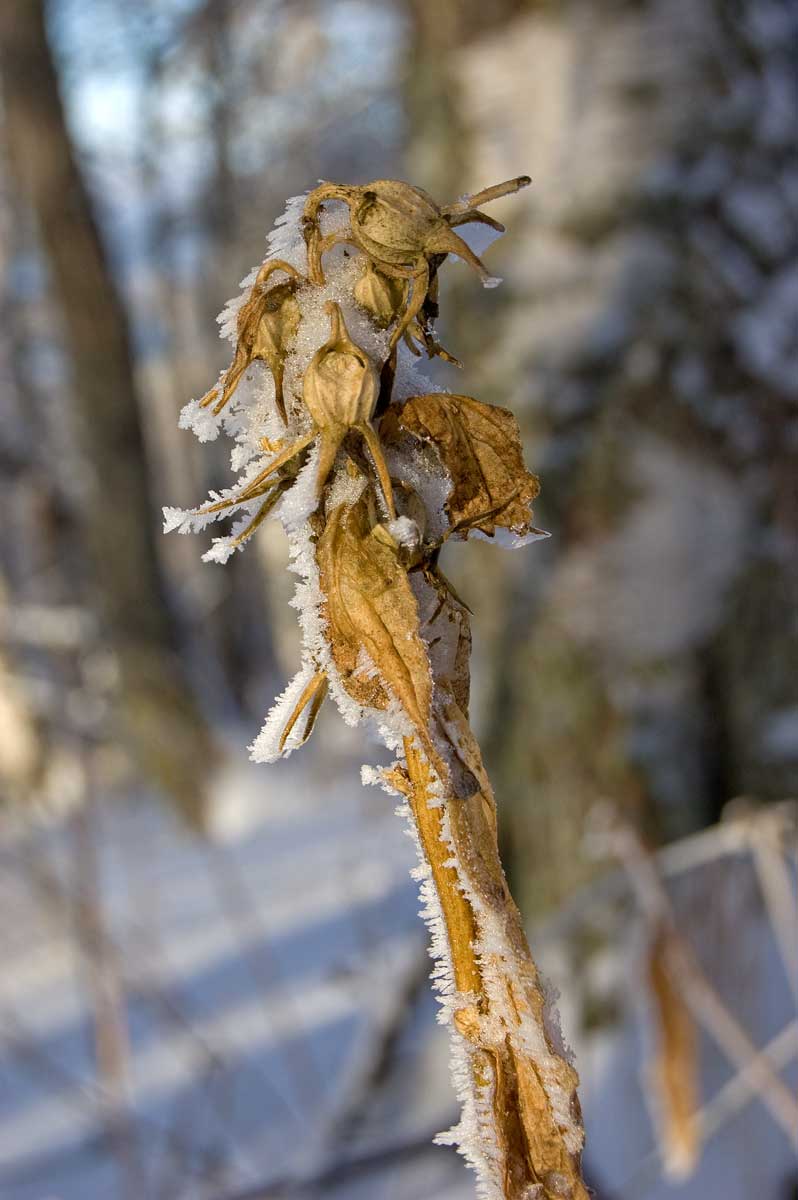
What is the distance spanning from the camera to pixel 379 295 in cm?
31

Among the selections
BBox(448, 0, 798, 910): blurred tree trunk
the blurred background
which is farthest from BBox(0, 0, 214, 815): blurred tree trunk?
BBox(448, 0, 798, 910): blurred tree trunk

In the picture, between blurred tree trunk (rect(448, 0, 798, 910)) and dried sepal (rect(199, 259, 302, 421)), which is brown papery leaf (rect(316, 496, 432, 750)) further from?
blurred tree trunk (rect(448, 0, 798, 910))

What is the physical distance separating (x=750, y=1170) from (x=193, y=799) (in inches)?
110

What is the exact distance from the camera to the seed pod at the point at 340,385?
278 mm

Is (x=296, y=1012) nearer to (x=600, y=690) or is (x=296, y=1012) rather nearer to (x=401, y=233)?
(x=600, y=690)

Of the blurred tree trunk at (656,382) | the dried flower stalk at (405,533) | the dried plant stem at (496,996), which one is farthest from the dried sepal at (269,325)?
the blurred tree trunk at (656,382)

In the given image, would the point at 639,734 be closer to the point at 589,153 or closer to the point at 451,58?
the point at 589,153

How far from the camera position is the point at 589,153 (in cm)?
152

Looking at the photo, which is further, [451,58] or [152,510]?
[152,510]

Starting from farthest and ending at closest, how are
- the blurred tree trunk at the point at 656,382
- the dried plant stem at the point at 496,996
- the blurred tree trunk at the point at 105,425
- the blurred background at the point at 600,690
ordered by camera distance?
the blurred tree trunk at the point at 105,425, the blurred tree trunk at the point at 656,382, the blurred background at the point at 600,690, the dried plant stem at the point at 496,996

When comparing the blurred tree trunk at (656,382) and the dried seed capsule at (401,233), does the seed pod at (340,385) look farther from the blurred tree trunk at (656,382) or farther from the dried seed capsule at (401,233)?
the blurred tree trunk at (656,382)

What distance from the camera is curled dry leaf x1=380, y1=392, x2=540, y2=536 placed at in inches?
11.9

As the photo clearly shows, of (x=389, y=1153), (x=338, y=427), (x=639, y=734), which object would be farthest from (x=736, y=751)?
(x=338, y=427)

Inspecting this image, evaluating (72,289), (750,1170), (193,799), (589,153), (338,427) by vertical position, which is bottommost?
(750,1170)
